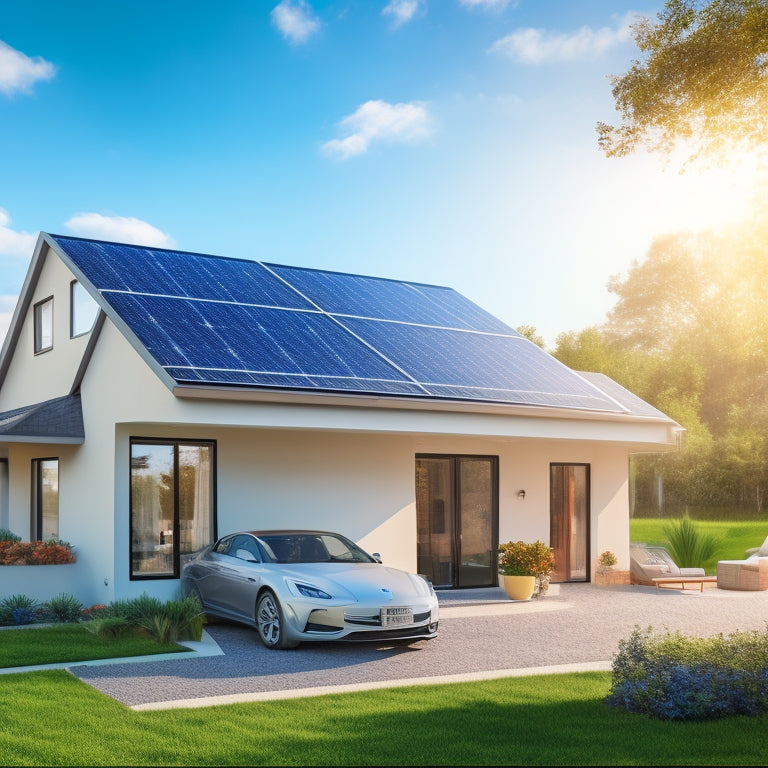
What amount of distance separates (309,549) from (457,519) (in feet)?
17.5

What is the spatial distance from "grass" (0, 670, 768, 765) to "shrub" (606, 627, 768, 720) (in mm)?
173

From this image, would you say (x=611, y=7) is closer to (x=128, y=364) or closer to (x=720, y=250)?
(x=128, y=364)

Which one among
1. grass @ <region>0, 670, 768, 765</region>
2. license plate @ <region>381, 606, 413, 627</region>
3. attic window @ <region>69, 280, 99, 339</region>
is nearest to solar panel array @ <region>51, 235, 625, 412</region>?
attic window @ <region>69, 280, 99, 339</region>

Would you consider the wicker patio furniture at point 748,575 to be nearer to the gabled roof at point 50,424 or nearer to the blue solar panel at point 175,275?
the blue solar panel at point 175,275

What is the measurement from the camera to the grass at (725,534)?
2853cm

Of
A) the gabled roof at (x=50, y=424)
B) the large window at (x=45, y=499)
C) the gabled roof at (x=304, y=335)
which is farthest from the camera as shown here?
the large window at (x=45, y=499)

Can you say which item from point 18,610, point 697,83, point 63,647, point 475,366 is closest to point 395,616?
point 63,647

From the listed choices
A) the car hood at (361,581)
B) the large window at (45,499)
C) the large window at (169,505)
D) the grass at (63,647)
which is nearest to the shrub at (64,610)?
the large window at (169,505)

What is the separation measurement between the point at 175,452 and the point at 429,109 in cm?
858

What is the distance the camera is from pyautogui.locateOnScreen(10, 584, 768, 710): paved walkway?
29.2ft

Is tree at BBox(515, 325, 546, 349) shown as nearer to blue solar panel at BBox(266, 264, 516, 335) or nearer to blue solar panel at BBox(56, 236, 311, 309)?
blue solar panel at BBox(266, 264, 516, 335)

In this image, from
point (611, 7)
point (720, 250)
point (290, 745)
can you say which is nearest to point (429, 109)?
point (611, 7)

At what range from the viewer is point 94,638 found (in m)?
11.4

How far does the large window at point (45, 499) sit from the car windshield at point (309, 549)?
574cm
